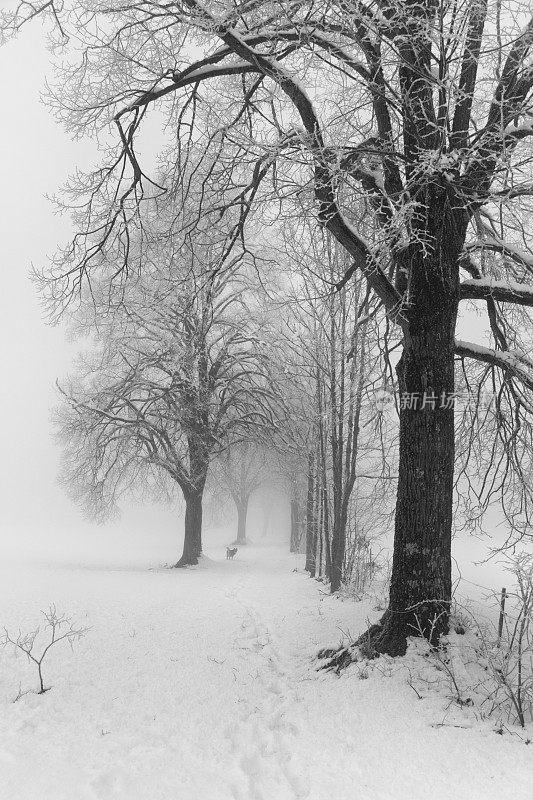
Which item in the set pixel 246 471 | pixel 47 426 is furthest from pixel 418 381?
pixel 47 426

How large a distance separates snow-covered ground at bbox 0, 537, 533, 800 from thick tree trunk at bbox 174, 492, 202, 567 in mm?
7873

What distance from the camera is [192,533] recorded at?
14281mm

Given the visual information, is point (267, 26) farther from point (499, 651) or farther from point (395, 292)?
point (499, 651)

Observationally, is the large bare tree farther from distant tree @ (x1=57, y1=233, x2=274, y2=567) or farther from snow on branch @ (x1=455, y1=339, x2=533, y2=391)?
distant tree @ (x1=57, y1=233, x2=274, y2=567)

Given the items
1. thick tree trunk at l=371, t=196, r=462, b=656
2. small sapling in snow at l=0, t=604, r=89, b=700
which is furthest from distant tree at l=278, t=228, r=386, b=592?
small sapling in snow at l=0, t=604, r=89, b=700

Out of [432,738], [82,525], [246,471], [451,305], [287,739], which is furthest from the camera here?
[82,525]

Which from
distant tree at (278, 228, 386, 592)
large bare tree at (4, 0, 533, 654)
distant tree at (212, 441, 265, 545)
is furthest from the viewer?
distant tree at (212, 441, 265, 545)

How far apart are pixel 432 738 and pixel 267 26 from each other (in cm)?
559

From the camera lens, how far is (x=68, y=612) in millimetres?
6934

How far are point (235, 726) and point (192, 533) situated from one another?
35.9ft

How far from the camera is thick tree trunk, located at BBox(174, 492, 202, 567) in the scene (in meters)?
14.1

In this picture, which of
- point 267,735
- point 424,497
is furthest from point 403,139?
point 267,735

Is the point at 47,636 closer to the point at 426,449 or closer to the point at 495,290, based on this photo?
the point at 426,449

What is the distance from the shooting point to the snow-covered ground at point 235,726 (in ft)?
9.00
